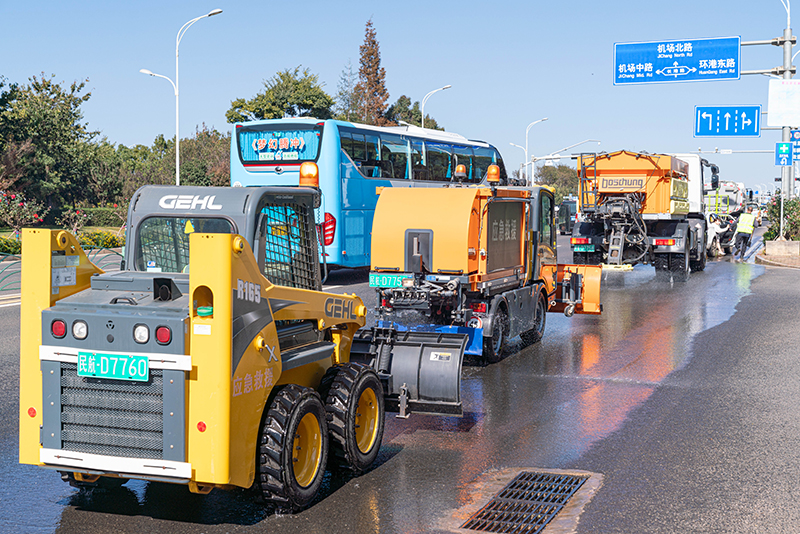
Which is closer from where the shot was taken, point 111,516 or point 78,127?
point 111,516

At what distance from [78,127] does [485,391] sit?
Result: 49.2m

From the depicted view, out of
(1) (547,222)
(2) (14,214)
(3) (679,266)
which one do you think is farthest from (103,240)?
(1) (547,222)

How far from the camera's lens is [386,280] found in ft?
33.3

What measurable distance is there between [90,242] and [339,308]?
25638 mm

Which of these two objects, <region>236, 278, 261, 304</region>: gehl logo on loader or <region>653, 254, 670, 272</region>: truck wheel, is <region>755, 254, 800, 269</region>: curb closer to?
<region>653, 254, 670, 272</region>: truck wheel

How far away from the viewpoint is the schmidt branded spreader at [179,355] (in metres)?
4.55

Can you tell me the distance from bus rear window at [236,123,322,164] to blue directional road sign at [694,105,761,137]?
20.2 m

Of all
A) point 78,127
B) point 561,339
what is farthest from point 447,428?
point 78,127

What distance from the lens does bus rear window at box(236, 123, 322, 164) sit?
19.5 m

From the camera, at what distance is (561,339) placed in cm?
1234

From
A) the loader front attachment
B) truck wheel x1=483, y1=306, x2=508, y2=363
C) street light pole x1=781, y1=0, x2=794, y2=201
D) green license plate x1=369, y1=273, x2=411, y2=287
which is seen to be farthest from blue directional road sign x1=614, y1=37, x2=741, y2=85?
the loader front attachment

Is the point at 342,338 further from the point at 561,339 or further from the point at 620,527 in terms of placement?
the point at 561,339

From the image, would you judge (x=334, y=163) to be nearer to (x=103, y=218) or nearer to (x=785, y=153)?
(x=785, y=153)

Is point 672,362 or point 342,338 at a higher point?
point 342,338
